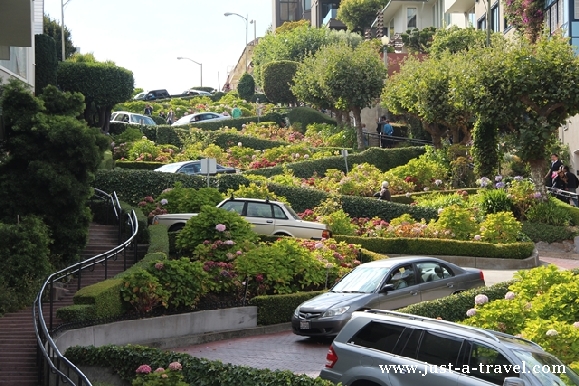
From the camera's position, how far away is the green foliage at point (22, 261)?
1883cm

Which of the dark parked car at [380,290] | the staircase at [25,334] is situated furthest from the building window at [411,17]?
the dark parked car at [380,290]

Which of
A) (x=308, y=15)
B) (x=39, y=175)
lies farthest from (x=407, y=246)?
(x=308, y=15)

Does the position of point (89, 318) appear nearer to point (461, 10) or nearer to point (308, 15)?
point (461, 10)

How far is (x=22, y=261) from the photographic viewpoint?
19156 millimetres

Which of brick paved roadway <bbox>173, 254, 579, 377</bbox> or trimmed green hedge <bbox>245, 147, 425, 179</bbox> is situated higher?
trimmed green hedge <bbox>245, 147, 425, 179</bbox>

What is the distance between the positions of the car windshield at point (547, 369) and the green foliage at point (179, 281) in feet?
29.2

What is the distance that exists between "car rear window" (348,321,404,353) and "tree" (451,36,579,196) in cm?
2033

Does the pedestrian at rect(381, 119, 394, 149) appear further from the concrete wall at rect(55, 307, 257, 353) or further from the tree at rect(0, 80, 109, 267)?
the concrete wall at rect(55, 307, 257, 353)

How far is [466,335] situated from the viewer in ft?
36.3

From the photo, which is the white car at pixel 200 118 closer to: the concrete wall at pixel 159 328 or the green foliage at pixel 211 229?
the green foliage at pixel 211 229

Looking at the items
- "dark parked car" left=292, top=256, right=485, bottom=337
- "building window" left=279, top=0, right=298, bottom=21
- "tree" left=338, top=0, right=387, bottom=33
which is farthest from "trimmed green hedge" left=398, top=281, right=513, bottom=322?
"building window" left=279, top=0, right=298, bottom=21

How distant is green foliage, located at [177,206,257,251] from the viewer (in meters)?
22.7

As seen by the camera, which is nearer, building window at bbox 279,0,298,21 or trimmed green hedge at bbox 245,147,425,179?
trimmed green hedge at bbox 245,147,425,179

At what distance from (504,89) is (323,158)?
11.1 m
